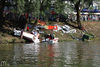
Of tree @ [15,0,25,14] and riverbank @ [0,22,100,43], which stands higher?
tree @ [15,0,25,14]

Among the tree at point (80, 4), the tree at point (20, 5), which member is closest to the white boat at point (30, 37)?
the tree at point (20, 5)

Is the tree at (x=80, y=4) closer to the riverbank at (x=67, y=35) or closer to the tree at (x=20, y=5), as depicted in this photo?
the riverbank at (x=67, y=35)

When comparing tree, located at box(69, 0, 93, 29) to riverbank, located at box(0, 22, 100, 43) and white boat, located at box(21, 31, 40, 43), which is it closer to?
riverbank, located at box(0, 22, 100, 43)

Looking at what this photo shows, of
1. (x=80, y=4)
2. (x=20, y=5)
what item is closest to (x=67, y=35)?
(x=80, y=4)

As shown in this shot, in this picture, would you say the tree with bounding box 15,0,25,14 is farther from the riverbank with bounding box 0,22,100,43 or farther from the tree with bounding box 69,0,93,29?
the tree with bounding box 69,0,93,29

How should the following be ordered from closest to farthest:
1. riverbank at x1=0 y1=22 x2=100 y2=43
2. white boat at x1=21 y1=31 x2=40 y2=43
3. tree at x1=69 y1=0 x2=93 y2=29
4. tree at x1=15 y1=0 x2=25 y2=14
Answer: tree at x1=15 y1=0 x2=25 y2=14
riverbank at x1=0 y1=22 x2=100 y2=43
white boat at x1=21 y1=31 x2=40 y2=43
tree at x1=69 y1=0 x2=93 y2=29

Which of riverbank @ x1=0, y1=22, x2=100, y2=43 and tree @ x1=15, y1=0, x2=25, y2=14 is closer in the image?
tree @ x1=15, y1=0, x2=25, y2=14

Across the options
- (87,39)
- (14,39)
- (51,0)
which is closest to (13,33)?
(14,39)

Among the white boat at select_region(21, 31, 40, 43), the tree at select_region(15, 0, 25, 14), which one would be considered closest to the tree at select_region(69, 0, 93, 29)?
the white boat at select_region(21, 31, 40, 43)

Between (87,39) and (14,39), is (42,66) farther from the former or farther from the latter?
(87,39)

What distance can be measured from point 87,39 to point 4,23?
44.0ft

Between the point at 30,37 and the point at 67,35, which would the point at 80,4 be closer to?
the point at 67,35

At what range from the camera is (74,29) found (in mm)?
56125

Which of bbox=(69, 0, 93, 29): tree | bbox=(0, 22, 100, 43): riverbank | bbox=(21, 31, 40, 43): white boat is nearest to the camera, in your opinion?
bbox=(0, 22, 100, 43): riverbank
